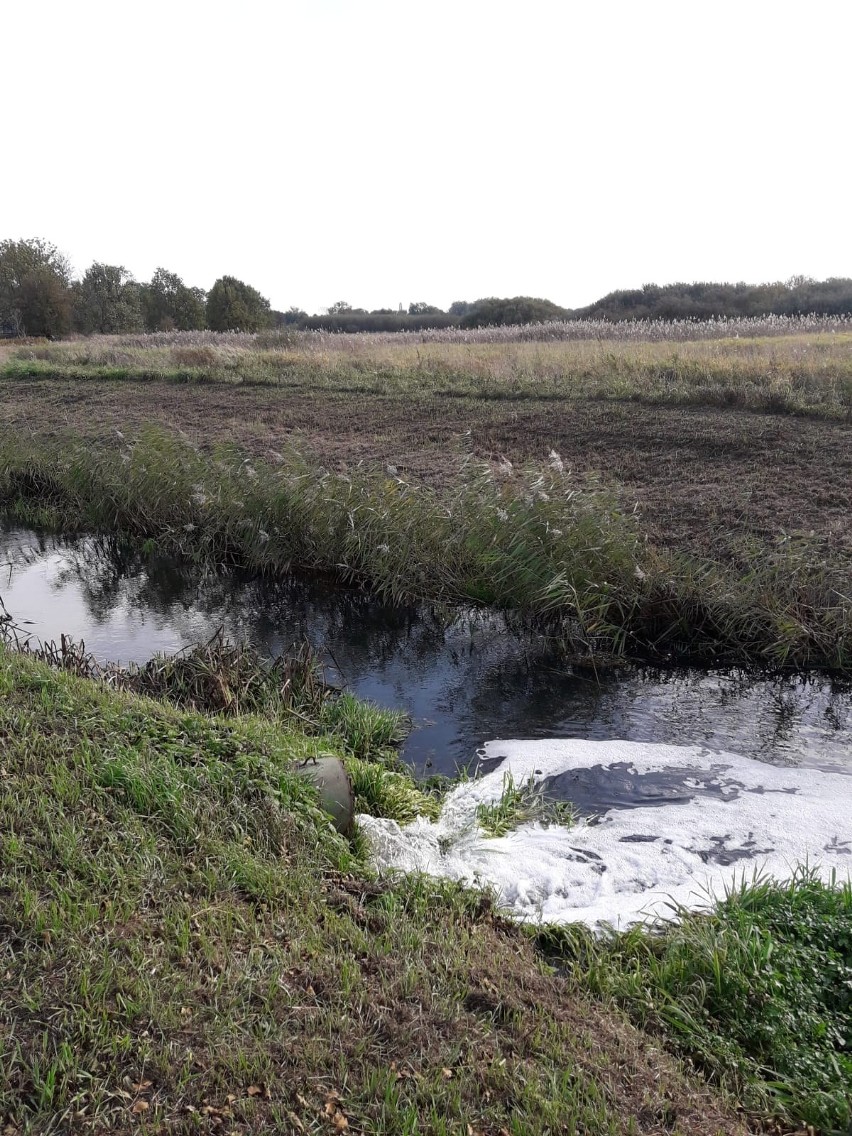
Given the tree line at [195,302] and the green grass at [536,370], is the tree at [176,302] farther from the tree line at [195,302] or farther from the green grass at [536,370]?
the green grass at [536,370]

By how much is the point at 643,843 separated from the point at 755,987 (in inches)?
59.9

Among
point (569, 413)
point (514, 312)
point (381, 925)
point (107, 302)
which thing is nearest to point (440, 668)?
point (381, 925)

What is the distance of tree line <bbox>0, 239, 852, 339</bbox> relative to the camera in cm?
4203

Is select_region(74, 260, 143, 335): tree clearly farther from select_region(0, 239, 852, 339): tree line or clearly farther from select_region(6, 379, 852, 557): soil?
select_region(6, 379, 852, 557): soil

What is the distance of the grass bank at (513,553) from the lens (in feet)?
23.1

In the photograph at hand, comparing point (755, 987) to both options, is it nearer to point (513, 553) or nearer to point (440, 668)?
point (440, 668)

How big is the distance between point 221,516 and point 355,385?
30.9 ft

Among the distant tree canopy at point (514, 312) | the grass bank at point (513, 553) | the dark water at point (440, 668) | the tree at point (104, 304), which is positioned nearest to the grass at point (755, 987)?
the dark water at point (440, 668)

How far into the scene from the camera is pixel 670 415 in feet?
43.4

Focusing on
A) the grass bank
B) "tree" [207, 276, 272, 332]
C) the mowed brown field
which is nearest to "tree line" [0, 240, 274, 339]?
"tree" [207, 276, 272, 332]

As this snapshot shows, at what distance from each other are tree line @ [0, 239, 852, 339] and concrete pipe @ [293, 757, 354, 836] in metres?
39.7

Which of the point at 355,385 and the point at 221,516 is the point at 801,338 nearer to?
the point at 355,385

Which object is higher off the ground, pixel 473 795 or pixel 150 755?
pixel 150 755

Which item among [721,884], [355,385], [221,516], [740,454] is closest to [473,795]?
[721,884]
